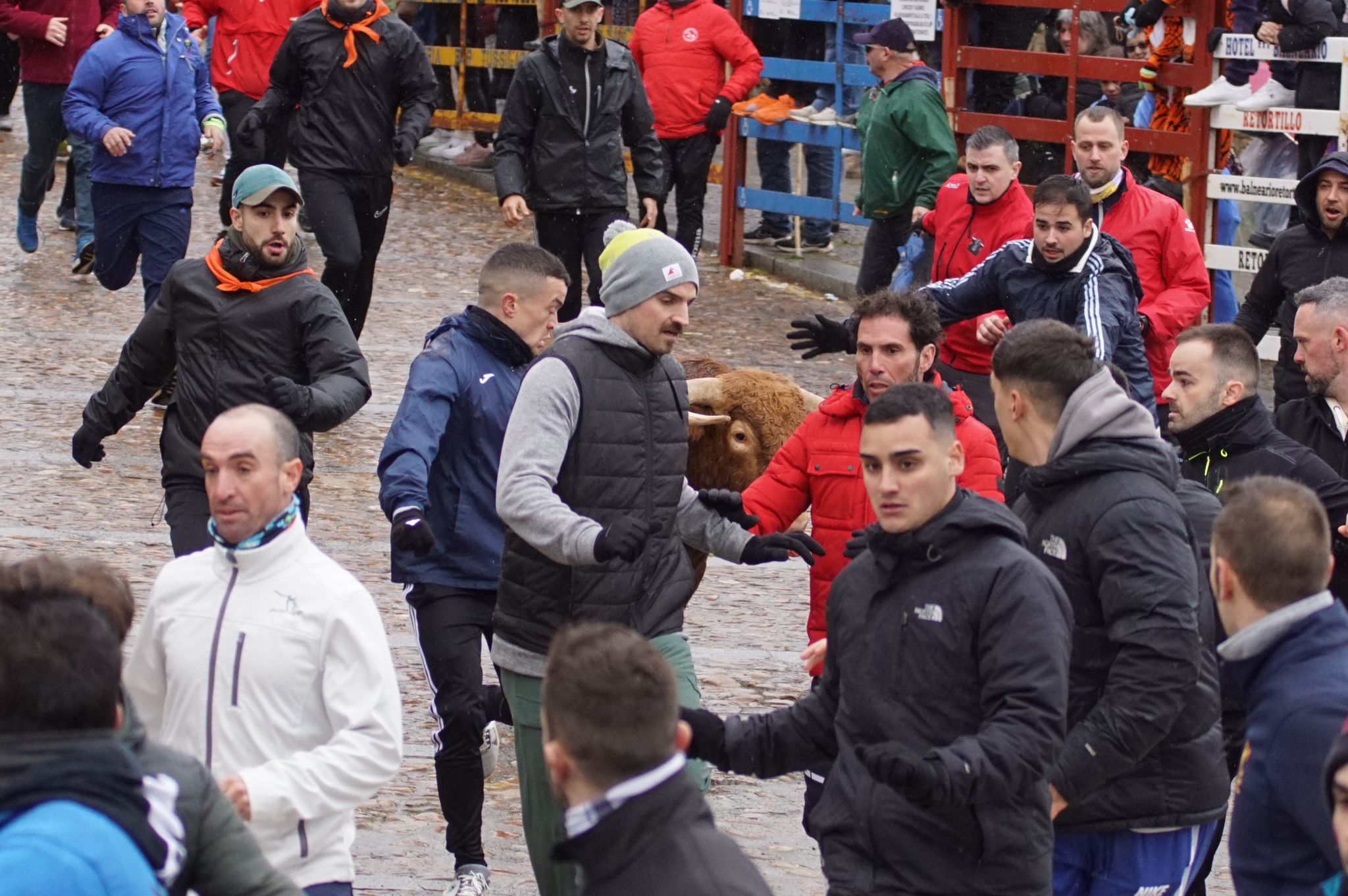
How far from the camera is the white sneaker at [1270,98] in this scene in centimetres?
1158

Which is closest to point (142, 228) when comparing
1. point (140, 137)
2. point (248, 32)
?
point (140, 137)

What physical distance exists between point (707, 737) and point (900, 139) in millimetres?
8425

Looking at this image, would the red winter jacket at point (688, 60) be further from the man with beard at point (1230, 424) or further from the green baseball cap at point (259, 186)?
the man with beard at point (1230, 424)

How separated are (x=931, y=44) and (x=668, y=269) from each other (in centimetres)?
1022

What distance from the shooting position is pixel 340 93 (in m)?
11.2

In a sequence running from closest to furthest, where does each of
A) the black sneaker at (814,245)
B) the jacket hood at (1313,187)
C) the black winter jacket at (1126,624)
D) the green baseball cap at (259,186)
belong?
the black winter jacket at (1126,624) → the green baseball cap at (259,186) → the jacket hood at (1313,187) → the black sneaker at (814,245)

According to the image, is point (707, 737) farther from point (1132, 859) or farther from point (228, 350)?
point (228, 350)

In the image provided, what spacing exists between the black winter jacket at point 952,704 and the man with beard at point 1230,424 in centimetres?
218

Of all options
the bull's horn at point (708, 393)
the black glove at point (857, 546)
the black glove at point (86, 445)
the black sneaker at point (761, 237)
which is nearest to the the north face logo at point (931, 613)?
the black glove at point (857, 546)

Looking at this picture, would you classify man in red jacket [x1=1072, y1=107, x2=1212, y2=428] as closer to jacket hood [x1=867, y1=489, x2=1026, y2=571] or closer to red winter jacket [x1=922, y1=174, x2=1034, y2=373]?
red winter jacket [x1=922, y1=174, x2=1034, y2=373]

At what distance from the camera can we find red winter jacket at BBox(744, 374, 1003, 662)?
5648mm

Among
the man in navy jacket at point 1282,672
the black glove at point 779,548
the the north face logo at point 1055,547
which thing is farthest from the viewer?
the black glove at point 779,548

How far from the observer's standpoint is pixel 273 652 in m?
4.27

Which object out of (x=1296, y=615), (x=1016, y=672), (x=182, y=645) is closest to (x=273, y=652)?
(x=182, y=645)
